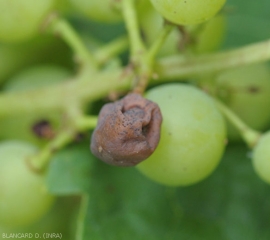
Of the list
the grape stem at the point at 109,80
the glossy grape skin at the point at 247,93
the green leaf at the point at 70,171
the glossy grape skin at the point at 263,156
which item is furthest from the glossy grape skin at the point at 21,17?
the glossy grape skin at the point at 263,156

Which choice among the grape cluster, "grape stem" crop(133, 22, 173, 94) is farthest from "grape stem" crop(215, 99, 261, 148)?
"grape stem" crop(133, 22, 173, 94)

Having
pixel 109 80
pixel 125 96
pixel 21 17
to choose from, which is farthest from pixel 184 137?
pixel 21 17

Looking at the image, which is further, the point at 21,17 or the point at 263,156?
the point at 21,17

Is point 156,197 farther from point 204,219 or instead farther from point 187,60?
point 187,60

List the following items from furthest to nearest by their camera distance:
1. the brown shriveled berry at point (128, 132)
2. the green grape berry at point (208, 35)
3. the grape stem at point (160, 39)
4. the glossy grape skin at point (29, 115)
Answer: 1. the glossy grape skin at point (29, 115)
2. the green grape berry at point (208, 35)
3. the grape stem at point (160, 39)
4. the brown shriveled berry at point (128, 132)

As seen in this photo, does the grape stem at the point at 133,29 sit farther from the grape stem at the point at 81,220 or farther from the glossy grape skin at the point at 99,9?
the grape stem at the point at 81,220

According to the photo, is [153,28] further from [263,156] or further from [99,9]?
[263,156]

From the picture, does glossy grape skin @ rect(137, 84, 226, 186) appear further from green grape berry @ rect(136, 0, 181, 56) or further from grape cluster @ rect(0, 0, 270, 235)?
green grape berry @ rect(136, 0, 181, 56)
